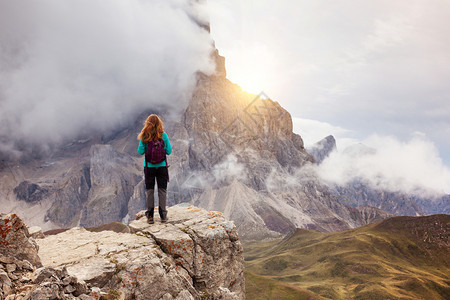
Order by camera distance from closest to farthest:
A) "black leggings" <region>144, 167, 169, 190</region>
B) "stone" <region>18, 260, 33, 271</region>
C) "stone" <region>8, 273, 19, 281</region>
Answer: "stone" <region>8, 273, 19, 281</region> < "stone" <region>18, 260, 33, 271</region> < "black leggings" <region>144, 167, 169, 190</region>

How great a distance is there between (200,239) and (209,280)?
2064 millimetres

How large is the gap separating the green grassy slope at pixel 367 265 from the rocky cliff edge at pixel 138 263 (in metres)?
78.1

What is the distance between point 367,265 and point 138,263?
137 meters

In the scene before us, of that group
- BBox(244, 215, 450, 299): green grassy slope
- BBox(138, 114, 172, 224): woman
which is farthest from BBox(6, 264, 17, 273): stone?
BBox(244, 215, 450, 299): green grassy slope

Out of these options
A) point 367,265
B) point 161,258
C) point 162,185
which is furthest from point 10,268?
point 367,265

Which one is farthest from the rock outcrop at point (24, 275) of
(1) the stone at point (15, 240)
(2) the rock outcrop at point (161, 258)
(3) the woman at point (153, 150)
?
(3) the woman at point (153, 150)

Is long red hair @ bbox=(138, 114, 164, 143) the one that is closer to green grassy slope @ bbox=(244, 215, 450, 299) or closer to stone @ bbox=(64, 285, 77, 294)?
stone @ bbox=(64, 285, 77, 294)

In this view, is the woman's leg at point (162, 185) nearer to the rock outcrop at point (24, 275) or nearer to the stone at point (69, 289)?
the rock outcrop at point (24, 275)

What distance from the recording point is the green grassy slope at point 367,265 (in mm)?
91688

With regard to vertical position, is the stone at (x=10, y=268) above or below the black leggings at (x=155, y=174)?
below

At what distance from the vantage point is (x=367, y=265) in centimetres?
11838

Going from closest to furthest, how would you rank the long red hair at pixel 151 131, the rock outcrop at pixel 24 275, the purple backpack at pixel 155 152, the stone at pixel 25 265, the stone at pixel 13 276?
the rock outcrop at pixel 24 275 < the stone at pixel 13 276 < the stone at pixel 25 265 < the long red hair at pixel 151 131 < the purple backpack at pixel 155 152

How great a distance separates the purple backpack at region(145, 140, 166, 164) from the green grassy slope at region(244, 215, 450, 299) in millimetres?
81883

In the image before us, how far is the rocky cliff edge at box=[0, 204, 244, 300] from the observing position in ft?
24.5
